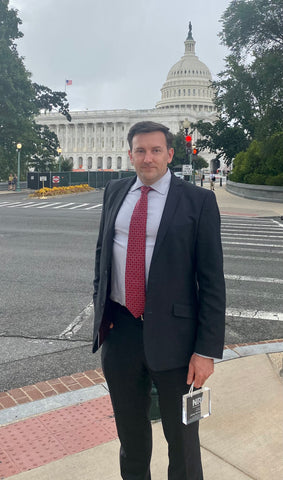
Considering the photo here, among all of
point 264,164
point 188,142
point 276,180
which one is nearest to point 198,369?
point 188,142

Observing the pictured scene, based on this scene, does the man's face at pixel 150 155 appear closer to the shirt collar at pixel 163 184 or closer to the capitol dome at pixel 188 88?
the shirt collar at pixel 163 184

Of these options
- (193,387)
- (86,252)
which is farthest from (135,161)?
(86,252)

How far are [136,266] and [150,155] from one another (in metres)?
0.63

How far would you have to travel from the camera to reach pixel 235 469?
138 inches

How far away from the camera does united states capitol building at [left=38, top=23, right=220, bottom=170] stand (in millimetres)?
143700

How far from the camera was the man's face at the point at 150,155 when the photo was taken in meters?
2.75

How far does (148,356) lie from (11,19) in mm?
51327

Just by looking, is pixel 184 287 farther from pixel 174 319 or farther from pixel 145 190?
pixel 145 190

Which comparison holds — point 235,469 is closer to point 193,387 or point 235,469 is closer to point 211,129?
point 193,387

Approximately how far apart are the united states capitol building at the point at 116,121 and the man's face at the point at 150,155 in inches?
5571

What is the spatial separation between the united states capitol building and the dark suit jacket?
14170cm

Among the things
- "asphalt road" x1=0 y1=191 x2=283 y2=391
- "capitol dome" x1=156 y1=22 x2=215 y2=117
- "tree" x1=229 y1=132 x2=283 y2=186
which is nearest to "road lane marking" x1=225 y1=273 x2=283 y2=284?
"asphalt road" x1=0 y1=191 x2=283 y2=391

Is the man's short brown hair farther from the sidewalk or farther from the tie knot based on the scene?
the sidewalk

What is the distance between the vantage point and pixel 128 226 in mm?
2824
